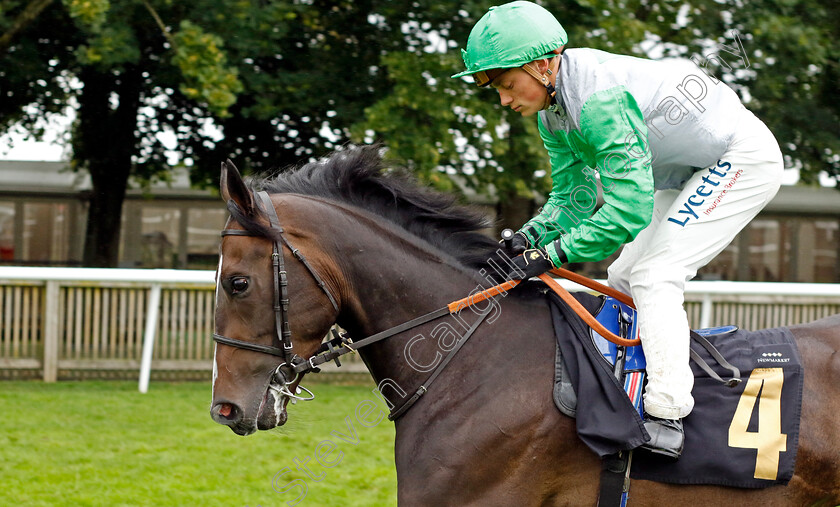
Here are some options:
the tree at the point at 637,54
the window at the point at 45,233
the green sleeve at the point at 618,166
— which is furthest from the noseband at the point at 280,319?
the window at the point at 45,233

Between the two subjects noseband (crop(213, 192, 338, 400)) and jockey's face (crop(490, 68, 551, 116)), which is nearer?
noseband (crop(213, 192, 338, 400))

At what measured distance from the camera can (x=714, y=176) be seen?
2627mm

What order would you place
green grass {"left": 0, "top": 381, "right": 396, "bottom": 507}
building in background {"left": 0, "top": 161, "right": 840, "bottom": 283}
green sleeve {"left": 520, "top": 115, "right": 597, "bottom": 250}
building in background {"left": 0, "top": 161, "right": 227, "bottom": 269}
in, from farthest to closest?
building in background {"left": 0, "top": 161, "right": 227, "bottom": 269} < building in background {"left": 0, "top": 161, "right": 840, "bottom": 283} < green grass {"left": 0, "top": 381, "right": 396, "bottom": 507} < green sleeve {"left": 520, "top": 115, "right": 597, "bottom": 250}

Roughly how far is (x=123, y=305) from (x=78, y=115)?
16.6 feet

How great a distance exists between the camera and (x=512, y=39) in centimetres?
244

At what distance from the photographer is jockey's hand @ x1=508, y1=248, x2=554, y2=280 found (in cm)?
253

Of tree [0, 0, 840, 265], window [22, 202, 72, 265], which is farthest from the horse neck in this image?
Answer: window [22, 202, 72, 265]

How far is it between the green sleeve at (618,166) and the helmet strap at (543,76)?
0.15 meters

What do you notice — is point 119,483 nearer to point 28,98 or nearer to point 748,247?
point 28,98

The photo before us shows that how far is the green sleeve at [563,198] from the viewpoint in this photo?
2914 mm

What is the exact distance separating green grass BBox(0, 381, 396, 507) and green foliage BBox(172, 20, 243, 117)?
3.13 metres

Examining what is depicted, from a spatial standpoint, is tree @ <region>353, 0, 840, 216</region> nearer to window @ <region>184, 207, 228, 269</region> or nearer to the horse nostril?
the horse nostril

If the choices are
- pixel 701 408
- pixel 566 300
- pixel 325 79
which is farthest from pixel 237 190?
pixel 325 79

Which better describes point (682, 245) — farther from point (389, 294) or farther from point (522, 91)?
point (389, 294)
